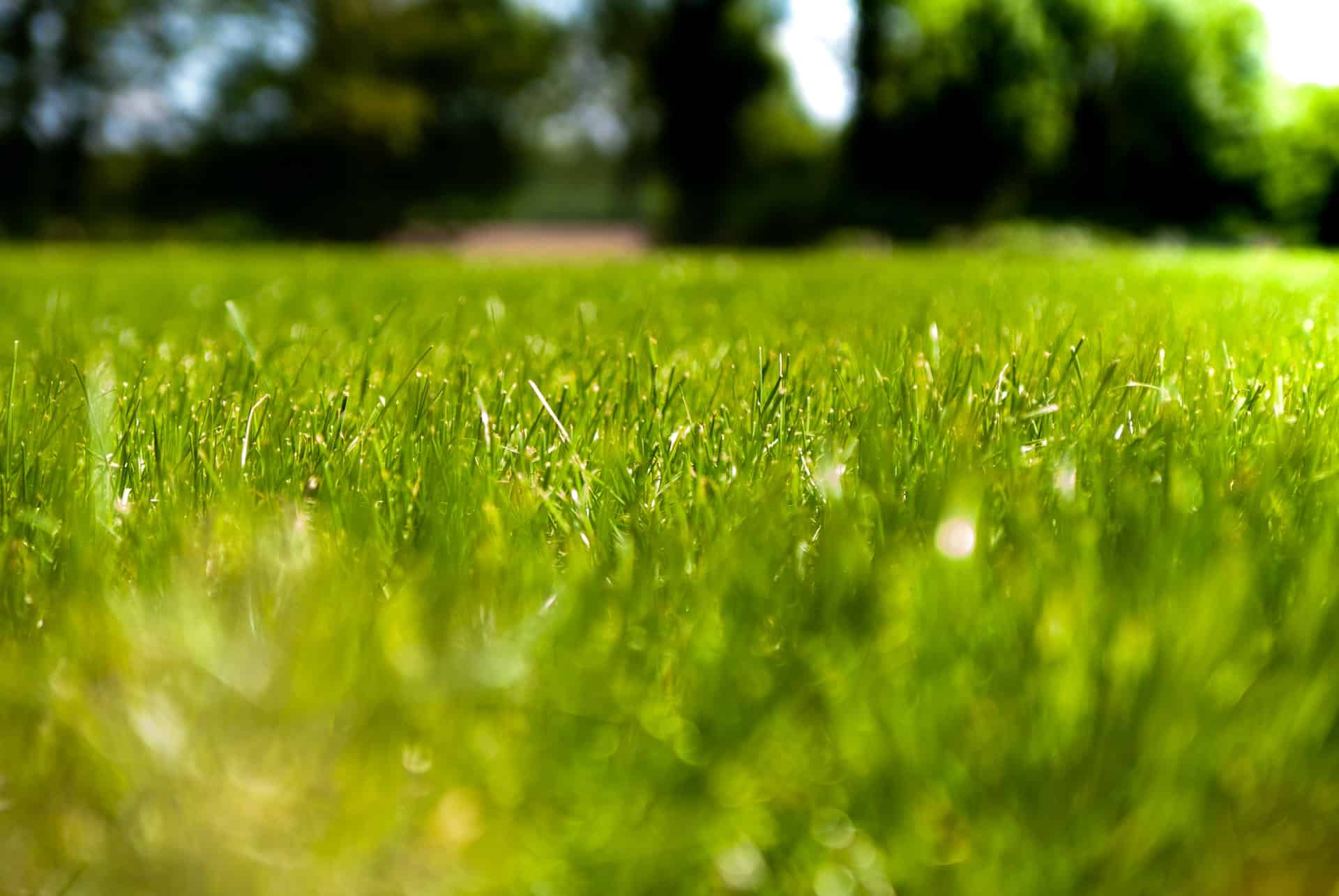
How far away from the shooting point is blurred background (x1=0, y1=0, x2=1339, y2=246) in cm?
2255

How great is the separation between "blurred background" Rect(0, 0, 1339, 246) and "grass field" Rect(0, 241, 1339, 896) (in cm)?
1828

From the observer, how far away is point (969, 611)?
1033 millimetres

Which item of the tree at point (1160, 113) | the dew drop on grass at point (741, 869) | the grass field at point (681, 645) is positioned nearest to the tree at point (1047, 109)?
the tree at point (1160, 113)

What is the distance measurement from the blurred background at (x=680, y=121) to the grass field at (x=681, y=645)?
60.0 feet

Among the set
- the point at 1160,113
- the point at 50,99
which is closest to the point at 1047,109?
the point at 1160,113

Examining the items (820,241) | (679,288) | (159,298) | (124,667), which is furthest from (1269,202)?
(124,667)

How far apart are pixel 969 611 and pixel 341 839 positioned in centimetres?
61

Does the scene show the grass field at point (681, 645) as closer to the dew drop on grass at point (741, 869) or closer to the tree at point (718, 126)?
the dew drop on grass at point (741, 869)

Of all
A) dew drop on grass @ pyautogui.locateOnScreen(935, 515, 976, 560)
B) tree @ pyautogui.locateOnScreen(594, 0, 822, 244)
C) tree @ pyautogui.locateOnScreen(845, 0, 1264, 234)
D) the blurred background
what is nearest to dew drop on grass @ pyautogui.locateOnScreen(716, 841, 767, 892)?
dew drop on grass @ pyautogui.locateOnScreen(935, 515, 976, 560)

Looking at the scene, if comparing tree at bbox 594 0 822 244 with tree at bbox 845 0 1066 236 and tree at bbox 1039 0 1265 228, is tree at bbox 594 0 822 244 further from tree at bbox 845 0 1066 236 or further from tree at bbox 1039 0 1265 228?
tree at bbox 1039 0 1265 228

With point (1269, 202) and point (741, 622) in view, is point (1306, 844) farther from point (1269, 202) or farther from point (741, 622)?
point (1269, 202)

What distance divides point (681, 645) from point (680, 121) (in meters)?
28.5

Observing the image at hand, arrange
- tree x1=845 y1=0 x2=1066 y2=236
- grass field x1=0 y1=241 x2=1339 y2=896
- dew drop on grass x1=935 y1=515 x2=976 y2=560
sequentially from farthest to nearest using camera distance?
tree x1=845 y1=0 x2=1066 y2=236 < dew drop on grass x1=935 y1=515 x2=976 y2=560 < grass field x1=0 y1=241 x2=1339 y2=896

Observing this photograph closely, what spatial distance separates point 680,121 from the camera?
2816cm
